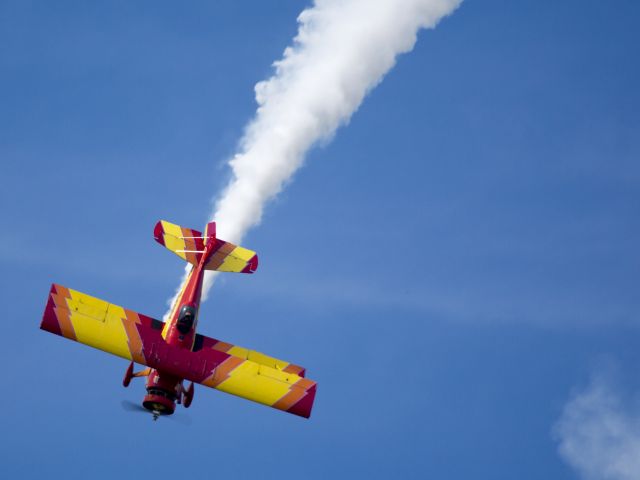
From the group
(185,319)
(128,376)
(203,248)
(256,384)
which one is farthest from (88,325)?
(203,248)

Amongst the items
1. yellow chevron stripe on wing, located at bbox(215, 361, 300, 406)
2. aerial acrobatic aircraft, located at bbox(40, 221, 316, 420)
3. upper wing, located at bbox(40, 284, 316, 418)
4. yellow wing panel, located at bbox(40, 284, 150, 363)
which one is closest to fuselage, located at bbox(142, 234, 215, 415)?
aerial acrobatic aircraft, located at bbox(40, 221, 316, 420)

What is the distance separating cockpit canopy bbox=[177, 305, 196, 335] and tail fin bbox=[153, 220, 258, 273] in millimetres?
4522

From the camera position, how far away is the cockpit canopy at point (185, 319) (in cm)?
5103

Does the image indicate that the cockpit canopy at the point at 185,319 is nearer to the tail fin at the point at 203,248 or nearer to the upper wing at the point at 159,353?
the upper wing at the point at 159,353

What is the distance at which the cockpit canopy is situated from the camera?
51.0m

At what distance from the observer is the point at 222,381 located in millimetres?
50250

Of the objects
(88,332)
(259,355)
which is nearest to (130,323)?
(88,332)

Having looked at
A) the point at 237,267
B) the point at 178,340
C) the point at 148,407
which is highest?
the point at 237,267

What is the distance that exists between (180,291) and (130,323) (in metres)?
4.60

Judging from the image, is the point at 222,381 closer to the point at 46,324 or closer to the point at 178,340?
the point at 178,340

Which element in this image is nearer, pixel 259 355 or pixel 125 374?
pixel 125 374

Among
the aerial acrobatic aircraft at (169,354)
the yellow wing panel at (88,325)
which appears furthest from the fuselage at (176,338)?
the yellow wing panel at (88,325)

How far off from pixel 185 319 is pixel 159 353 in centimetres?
227

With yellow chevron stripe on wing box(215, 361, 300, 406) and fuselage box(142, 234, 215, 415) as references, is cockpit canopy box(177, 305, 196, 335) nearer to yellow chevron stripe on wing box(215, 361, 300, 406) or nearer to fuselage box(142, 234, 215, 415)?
fuselage box(142, 234, 215, 415)
